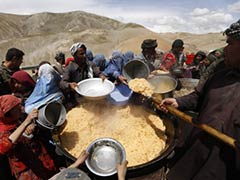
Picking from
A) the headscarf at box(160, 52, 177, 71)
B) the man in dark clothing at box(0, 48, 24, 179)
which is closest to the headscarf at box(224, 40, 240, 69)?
the man in dark clothing at box(0, 48, 24, 179)

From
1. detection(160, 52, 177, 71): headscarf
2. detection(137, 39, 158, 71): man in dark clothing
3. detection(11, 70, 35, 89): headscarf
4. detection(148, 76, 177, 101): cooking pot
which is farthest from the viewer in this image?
detection(160, 52, 177, 71): headscarf

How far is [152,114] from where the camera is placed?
450cm

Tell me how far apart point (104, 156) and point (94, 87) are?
1.44 m

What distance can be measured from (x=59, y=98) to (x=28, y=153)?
1.15 meters

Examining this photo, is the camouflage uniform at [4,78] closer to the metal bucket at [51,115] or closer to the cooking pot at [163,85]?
the metal bucket at [51,115]

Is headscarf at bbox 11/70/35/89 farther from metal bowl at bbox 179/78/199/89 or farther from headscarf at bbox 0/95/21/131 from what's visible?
metal bowl at bbox 179/78/199/89

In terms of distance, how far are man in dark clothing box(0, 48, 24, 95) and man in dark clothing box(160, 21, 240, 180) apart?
3.06 metres

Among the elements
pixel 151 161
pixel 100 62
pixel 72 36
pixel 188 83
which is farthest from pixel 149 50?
pixel 72 36

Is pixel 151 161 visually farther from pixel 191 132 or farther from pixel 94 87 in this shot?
pixel 94 87

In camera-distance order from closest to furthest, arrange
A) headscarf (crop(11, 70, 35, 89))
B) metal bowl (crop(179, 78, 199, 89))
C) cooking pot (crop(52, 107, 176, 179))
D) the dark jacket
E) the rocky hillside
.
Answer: the dark jacket, cooking pot (crop(52, 107, 176, 179)), headscarf (crop(11, 70, 35, 89)), metal bowl (crop(179, 78, 199, 89)), the rocky hillside

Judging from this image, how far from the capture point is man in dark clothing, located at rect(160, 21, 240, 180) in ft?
8.35

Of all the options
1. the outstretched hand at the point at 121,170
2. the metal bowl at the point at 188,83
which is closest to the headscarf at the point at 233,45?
the outstretched hand at the point at 121,170

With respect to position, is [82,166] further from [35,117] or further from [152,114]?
[152,114]

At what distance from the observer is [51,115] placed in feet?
11.6
